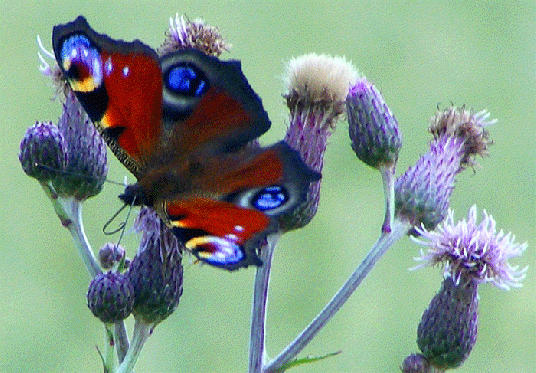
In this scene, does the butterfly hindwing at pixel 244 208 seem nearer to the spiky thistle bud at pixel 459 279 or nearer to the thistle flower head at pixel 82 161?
the thistle flower head at pixel 82 161

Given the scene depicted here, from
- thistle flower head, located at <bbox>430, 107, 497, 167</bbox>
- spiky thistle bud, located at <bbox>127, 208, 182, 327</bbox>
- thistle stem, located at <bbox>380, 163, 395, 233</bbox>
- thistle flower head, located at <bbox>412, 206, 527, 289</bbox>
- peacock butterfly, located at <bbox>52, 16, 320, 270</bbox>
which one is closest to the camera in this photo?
peacock butterfly, located at <bbox>52, 16, 320, 270</bbox>

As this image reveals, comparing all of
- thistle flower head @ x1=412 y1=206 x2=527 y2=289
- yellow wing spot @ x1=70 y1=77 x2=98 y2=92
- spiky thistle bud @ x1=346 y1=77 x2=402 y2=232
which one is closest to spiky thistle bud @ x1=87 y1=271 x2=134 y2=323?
→ yellow wing spot @ x1=70 y1=77 x2=98 y2=92

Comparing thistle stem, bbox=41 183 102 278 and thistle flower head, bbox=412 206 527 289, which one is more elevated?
thistle stem, bbox=41 183 102 278

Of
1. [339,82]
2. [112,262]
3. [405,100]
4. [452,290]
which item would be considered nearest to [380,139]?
[339,82]

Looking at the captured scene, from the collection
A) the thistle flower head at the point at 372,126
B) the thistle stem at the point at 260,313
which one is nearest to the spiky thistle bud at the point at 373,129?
the thistle flower head at the point at 372,126

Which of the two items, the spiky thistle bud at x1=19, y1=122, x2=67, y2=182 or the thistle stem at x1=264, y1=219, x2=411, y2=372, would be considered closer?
the thistle stem at x1=264, y1=219, x2=411, y2=372

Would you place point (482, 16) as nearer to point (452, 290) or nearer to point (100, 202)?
point (100, 202)

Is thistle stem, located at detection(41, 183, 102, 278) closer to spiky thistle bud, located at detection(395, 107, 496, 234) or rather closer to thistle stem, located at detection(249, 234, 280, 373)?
thistle stem, located at detection(249, 234, 280, 373)

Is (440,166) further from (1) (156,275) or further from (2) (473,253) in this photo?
(1) (156,275)
